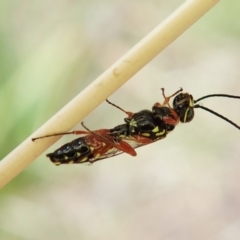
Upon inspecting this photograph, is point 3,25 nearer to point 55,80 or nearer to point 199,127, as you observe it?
point 55,80

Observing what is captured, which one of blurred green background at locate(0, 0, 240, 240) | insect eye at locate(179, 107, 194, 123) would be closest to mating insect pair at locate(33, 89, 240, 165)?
insect eye at locate(179, 107, 194, 123)

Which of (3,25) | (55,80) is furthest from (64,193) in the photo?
(3,25)

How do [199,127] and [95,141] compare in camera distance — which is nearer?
[95,141]

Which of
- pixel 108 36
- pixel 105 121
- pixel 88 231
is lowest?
pixel 88 231

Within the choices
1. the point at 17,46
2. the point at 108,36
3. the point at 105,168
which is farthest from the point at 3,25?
the point at 105,168

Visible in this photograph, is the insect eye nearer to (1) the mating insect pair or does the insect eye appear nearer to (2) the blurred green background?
(1) the mating insect pair

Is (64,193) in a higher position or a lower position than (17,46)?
lower

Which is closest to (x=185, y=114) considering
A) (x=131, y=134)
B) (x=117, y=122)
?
(x=131, y=134)
